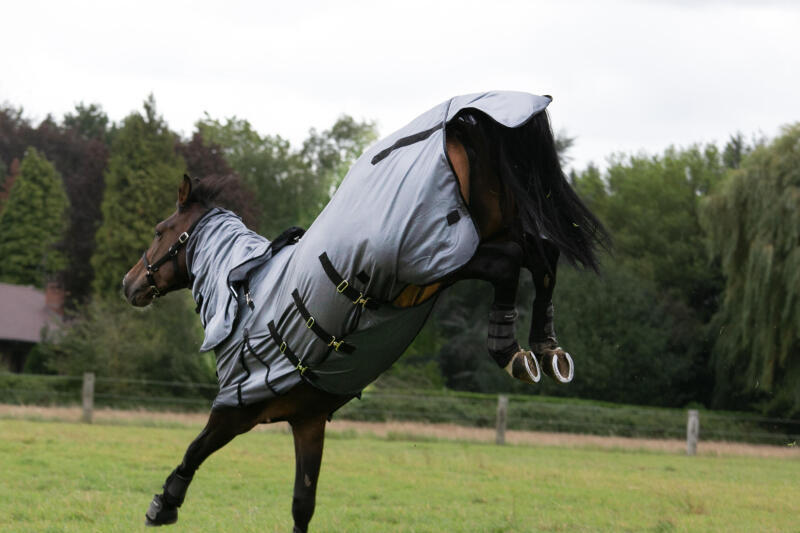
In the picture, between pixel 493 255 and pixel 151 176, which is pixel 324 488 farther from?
pixel 151 176

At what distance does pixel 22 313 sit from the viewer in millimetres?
39531

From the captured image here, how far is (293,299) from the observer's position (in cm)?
463

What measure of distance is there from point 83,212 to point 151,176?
4822 mm

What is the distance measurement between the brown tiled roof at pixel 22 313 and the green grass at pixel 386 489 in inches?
873

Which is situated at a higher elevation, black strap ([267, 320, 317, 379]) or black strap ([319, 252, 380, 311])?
black strap ([319, 252, 380, 311])

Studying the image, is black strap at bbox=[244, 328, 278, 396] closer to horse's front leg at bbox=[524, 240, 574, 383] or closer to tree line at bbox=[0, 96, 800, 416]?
horse's front leg at bbox=[524, 240, 574, 383]

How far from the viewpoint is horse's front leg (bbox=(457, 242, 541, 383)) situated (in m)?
4.17

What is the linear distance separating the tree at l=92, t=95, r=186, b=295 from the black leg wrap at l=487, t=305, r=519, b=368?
33.2 metres

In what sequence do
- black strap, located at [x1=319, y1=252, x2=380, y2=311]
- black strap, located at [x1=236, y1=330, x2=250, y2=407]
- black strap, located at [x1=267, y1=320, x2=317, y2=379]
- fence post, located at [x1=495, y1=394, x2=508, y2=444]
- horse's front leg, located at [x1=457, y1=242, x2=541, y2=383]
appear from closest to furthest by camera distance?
horse's front leg, located at [x1=457, y1=242, x2=541, y2=383] → black strap, located at [x1=319, y1=252, x2=380, y2=311] → black strap, located at [x1=267, y1=320, x2=317, y2=379] → black strap, located at [x1=236, y1=330, x2=250, y2=407] → fence post, located at [x1=495, y1=394, x2=508, y2=444]

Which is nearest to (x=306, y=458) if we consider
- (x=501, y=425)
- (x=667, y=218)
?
(x=501, y=425)

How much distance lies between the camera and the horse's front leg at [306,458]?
517 cm

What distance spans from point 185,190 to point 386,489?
5.77 m

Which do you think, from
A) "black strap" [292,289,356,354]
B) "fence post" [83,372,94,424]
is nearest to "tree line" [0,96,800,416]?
"fence post" [83,372,94,424]

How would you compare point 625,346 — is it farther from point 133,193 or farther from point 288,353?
point 288,353
